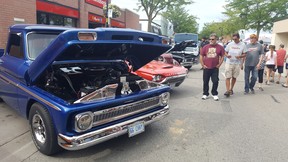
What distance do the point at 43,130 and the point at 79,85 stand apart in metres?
0.89

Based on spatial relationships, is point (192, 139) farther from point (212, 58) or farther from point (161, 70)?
point (212, 58)

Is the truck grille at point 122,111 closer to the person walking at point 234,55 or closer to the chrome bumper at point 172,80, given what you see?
the chrome bumper at point 172,80

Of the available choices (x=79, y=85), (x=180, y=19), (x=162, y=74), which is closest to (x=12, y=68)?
(x=79, y=85)

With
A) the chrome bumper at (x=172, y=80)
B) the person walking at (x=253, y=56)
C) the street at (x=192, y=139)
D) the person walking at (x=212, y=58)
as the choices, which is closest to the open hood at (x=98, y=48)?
the street at (x=192, y=139)

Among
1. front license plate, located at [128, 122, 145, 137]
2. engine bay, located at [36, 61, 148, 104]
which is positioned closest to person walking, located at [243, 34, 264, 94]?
engine bay, located at [36, 61, 148, 104]

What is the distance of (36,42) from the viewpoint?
14.1ft

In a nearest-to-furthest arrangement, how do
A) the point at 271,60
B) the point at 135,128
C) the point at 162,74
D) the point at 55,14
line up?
the point at 135,128 < the point at 162,74 < the point at 271,60 < the point at 55,14

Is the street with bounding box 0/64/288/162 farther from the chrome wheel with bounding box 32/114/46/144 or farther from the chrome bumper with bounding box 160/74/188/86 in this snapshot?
the chrome bumper with bounding box 160/74/188/86

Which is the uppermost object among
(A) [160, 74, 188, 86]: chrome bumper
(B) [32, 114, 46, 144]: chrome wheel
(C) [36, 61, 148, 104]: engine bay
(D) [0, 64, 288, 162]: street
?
(C) [36, 61, 148, 104]: engine bay

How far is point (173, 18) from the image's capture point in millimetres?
51469

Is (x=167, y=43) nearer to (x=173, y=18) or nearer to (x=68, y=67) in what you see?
(x=68, y=67)

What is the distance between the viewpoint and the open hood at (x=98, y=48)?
2928 millimetres

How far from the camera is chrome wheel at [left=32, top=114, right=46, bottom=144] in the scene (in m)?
3.57

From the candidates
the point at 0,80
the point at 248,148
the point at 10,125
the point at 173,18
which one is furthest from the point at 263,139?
the point at 173,18
